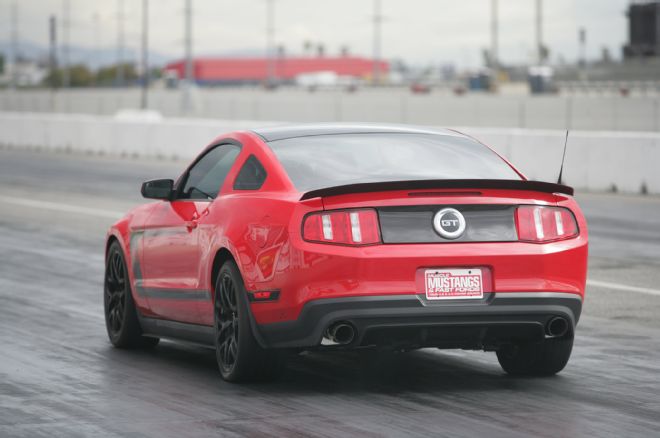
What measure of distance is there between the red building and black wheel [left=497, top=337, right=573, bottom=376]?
149927 mm

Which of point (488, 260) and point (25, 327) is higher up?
point (488, 260)

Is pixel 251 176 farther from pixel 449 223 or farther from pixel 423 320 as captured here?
pixel 423 320

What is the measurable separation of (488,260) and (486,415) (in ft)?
2.65

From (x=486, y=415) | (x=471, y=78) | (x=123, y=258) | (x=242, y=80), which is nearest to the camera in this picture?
(x=486, y=415)

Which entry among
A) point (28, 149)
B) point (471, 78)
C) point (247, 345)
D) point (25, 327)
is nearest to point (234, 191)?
point (247, 345)

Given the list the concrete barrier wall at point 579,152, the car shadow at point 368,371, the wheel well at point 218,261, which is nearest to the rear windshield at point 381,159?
the wheel well at point 218,261

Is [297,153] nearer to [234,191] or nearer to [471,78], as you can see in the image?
[234,191]

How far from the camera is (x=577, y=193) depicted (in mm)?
24547

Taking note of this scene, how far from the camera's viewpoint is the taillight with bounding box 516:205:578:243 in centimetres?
755

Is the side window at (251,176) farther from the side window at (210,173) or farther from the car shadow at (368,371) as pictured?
the car shadow at (368,371)

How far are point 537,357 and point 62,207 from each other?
Answer: 15712 millimetres

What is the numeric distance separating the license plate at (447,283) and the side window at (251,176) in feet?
3.87

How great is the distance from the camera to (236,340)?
7855 mm

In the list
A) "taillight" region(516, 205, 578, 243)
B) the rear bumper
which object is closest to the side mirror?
the rear bumper
